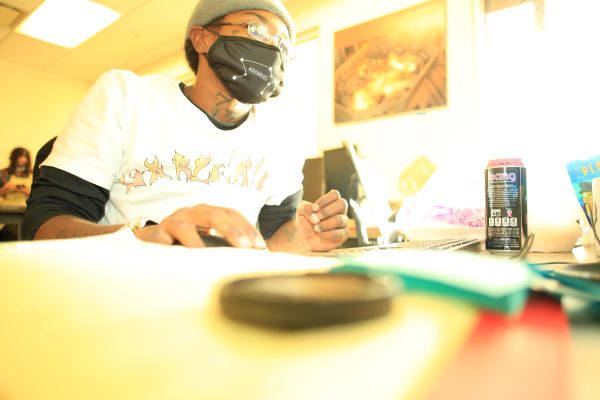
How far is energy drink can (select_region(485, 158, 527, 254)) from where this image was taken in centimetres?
69

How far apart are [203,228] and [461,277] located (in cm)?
37

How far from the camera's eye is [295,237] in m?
1.06

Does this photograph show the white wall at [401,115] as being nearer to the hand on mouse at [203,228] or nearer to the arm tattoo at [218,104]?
the arm tattoo at [218,104]

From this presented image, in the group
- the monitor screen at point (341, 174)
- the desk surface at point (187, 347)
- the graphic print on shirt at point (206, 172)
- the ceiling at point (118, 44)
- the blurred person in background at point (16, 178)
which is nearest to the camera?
the desk surface at point (187, 347)

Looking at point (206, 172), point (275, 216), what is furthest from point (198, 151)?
point (275, 216)

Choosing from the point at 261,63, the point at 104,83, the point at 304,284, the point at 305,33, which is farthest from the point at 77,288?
the point at 305,33

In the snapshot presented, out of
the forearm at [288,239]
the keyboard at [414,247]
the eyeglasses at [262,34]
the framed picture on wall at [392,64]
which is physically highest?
the framed picture on wall at [392,64]

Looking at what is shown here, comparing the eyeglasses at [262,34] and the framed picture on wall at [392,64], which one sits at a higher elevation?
the framed picture on wall at [392,64]

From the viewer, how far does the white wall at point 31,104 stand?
4.67 meters

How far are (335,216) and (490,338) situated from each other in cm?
76

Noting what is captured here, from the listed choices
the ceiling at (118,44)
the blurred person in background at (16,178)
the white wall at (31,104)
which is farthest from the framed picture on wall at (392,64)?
the white wall at (31,104)

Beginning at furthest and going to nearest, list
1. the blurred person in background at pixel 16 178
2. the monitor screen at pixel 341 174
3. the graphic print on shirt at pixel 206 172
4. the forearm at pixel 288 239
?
the blurred person in background at pixel 16 178 < the monitor screen at pixel 341 174 < the forearm at pixel 288 239 < the graphic print on shirt at pixel 206 172

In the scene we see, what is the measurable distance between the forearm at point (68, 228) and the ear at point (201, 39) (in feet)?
2.07

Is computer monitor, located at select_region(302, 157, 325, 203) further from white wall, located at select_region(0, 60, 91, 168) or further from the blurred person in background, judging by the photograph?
white wall, located at select_region(0, 60, 91, 168)
